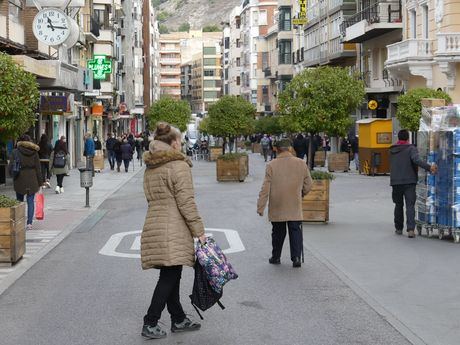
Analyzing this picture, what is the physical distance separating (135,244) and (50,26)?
1914cm

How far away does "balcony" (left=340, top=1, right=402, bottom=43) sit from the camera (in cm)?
4734

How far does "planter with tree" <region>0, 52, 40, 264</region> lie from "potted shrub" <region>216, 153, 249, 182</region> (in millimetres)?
18443

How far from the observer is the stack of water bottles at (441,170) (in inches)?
587

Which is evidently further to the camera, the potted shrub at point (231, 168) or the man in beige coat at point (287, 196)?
the potted shrub at point (231, 168)

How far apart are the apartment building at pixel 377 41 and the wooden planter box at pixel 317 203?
2817cm

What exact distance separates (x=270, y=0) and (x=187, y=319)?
109 metres

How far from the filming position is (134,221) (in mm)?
19406

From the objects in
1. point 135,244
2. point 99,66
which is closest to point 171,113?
point 99,66

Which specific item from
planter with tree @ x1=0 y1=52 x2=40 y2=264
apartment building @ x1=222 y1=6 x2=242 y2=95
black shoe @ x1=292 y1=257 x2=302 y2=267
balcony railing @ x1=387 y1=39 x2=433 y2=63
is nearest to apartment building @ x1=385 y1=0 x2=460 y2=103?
balcony railing @ x1=387 y1=39 x2=433 y2=63

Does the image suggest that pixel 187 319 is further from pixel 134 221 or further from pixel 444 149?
pixel 134 221

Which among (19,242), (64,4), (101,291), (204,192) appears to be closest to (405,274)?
(101,291)

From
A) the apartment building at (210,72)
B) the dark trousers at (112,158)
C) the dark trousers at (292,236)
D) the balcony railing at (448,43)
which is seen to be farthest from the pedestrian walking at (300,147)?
the apartment building at (210,72)

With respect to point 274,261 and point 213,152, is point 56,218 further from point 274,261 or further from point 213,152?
point 213,152

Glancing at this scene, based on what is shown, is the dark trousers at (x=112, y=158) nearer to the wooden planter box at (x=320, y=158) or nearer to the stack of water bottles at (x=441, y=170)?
the wooden planter box at (x=320, y=158)
